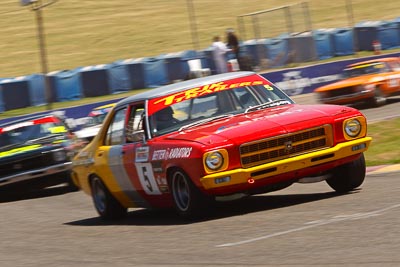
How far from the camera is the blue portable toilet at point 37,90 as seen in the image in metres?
31.2

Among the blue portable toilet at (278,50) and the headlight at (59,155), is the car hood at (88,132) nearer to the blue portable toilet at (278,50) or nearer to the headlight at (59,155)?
the headlight at (59,155)

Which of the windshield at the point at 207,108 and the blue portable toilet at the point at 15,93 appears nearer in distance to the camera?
the windshield at the point at 207,108

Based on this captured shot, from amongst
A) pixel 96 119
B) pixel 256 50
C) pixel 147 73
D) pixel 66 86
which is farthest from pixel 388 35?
pixel 96 119

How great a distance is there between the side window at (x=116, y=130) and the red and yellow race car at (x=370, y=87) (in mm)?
12634

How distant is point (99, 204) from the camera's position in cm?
1123

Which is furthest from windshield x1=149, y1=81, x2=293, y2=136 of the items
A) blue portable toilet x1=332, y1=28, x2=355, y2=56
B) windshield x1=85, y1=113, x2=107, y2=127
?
blue portable toilet x1=332, y1=28, x2=355, y2=56

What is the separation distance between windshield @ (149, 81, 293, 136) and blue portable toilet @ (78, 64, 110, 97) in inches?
874

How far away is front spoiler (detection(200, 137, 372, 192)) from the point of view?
8797 mm

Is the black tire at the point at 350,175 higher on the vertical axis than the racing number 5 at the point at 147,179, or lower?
lower

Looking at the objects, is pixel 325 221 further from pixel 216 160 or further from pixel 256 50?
pixel 256 50

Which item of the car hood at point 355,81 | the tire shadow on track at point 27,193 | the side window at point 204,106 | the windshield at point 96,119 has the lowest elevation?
the tire shadow on track at point 27,193

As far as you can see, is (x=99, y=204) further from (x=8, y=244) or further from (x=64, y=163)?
(x=64, y=163)

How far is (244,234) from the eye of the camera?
313 inches

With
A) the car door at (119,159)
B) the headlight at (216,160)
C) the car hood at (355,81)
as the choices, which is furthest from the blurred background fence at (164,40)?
the headlight at (216,160)
